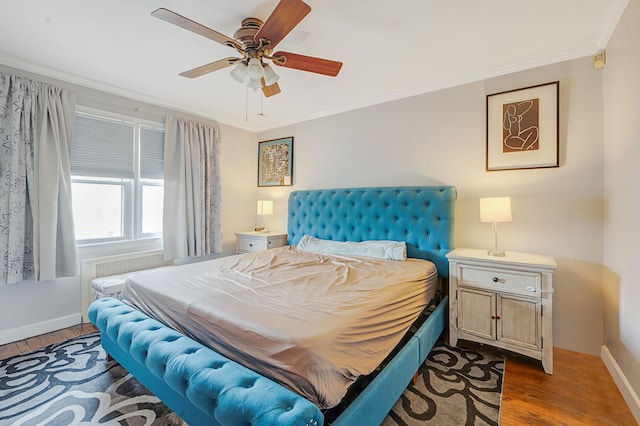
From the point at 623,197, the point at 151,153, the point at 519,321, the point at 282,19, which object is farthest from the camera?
the point at 151,153

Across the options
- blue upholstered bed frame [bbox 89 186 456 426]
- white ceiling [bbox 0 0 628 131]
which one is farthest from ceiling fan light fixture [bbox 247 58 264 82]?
blue upholstered bed frame [bbox 89 186 456 426]

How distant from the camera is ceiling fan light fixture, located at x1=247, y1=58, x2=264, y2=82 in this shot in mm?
1920

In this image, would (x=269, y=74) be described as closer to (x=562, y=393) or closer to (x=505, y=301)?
(x=505, y=301)

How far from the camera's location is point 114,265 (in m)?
3.12

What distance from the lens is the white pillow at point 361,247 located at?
9.07ft

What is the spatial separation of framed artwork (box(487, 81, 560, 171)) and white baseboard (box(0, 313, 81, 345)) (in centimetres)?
451

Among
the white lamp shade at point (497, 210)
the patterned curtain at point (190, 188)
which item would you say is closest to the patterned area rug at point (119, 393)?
the white lamp shade at point (497, 210)

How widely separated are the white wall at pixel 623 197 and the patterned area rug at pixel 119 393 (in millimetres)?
796

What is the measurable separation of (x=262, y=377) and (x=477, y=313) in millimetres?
1920

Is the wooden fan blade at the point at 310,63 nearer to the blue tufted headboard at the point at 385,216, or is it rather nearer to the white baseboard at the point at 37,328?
the blue tufted headboard at the point at 385,216

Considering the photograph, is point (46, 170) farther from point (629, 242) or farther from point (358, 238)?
point (629, 242)

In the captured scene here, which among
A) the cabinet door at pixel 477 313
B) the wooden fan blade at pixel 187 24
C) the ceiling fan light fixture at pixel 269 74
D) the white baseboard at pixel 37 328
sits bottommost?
the white baseboard at pixel 37 328

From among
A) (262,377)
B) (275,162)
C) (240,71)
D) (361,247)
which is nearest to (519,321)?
(361,247)

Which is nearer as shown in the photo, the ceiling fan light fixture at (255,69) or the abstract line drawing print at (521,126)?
the ceiling fan light fixture at (255,69)
